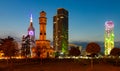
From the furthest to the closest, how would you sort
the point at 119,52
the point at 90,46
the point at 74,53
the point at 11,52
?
the point at 74,53, the point at 119,52, the point at 11,52, the point at 90,46

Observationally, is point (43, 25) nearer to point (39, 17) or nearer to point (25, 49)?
point (39, 17)

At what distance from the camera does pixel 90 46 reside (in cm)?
6669

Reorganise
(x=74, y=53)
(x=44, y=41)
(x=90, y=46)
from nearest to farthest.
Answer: (x=90, y=46) < (x=74, y=53) < (x=44, y=41)

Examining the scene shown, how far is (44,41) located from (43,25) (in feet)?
42.6

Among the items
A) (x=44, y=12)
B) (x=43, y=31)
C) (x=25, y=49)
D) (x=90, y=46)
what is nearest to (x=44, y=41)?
(x=43, y=31)

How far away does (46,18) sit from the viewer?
7293 inches

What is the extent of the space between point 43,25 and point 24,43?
70988 millimetres

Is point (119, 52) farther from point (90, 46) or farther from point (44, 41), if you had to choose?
point (44, 41)

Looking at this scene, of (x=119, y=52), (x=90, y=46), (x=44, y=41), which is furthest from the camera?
(x=44, y=41)

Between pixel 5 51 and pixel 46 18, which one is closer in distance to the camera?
pixel 5 51

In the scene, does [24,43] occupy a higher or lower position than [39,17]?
lower

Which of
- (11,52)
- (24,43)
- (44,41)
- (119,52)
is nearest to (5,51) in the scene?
(11,52)

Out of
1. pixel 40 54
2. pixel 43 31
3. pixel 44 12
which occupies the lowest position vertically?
pixel 40 54

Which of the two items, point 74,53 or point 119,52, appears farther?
point 74,53
